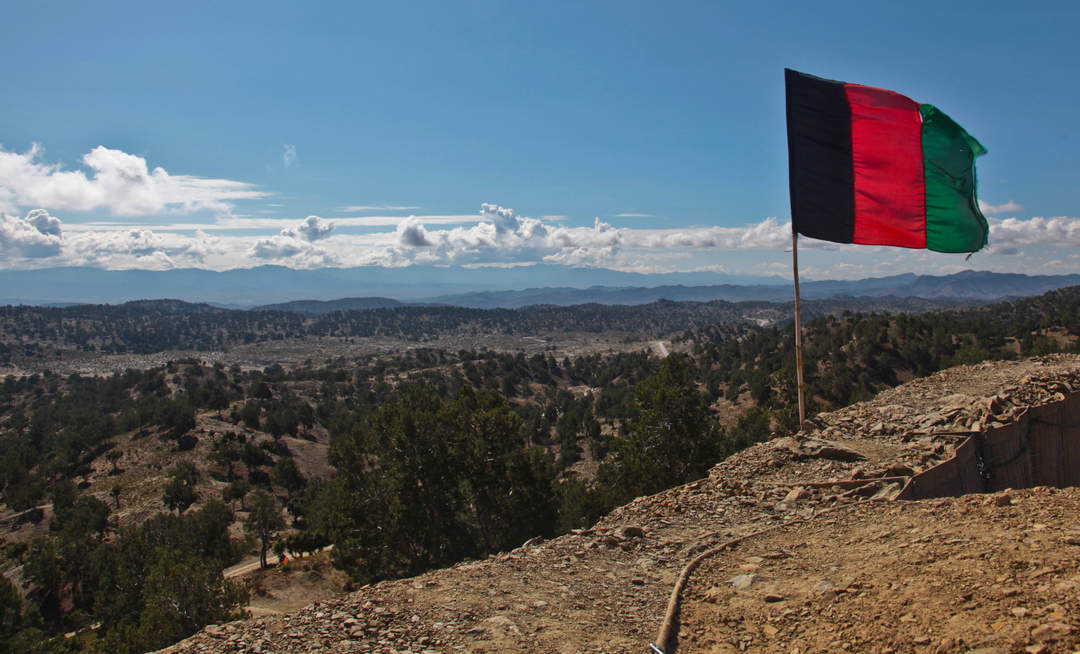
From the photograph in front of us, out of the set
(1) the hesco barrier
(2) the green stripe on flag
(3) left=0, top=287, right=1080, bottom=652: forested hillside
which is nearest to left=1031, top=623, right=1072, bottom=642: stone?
(1) the hesco barrier

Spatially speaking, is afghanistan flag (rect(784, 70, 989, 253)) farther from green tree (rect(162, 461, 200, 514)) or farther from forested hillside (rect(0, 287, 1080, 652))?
green tree (rect(162, 461, 200, 514))

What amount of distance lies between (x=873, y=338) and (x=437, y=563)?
66013 mm

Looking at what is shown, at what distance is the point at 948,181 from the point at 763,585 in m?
9.95

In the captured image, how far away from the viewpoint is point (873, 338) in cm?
6912

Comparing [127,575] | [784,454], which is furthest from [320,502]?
[784,454]

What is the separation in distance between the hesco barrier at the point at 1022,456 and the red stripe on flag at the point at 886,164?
4.48 m

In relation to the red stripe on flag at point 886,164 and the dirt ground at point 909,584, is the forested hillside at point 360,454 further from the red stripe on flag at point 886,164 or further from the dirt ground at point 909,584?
the dirt ground at point 909,584

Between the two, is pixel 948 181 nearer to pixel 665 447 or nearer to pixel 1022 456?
pixel 1022 456

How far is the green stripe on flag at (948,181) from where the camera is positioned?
39.3ft

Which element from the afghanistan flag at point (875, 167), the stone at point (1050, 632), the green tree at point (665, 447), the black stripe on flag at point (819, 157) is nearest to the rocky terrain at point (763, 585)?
the stone at point (1050, 632)

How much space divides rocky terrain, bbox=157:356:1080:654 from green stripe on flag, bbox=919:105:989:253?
16.0ft

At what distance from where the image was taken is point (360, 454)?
67.7ft

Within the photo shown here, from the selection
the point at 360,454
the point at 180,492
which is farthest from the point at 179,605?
the point at 180,492

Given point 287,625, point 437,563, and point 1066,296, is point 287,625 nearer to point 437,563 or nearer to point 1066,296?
point 437,563
